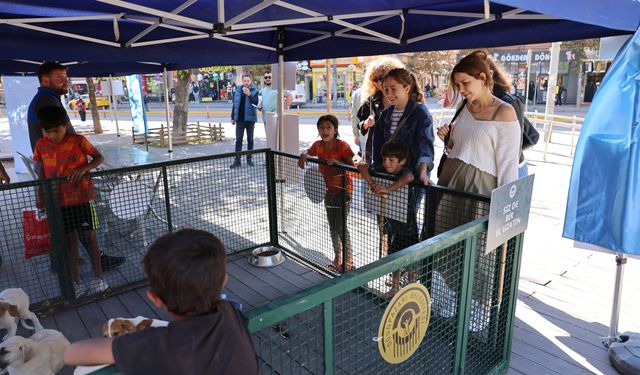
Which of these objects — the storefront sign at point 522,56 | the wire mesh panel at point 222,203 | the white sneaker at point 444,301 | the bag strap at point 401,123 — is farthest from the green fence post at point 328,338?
the storefront sign at point 522,56

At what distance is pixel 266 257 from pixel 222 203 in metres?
1.62

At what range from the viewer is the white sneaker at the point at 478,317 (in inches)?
102

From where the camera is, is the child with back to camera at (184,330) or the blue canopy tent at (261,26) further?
the blue canopy tent at (261,26)

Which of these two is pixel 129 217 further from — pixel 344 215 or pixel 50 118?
pixel 344 215

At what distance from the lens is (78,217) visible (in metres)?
3.70

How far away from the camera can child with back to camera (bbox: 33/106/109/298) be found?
11.6ft

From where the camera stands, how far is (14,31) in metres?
3.87

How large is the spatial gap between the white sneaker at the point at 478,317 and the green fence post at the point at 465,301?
24cm

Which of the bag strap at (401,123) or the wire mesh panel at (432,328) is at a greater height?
the bag strap at (401,123)

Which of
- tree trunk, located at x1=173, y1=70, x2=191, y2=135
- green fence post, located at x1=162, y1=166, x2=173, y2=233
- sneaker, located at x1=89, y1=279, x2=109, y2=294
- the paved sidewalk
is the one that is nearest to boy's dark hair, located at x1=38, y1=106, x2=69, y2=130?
green fence post, located at x1=162, y1=166, x2=173, y2=233

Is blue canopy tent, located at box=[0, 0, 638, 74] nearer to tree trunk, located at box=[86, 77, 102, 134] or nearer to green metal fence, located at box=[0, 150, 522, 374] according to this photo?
green metal fence, located at box=[0, 150, 522, 374]

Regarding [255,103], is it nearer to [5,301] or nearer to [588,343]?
[5,301]

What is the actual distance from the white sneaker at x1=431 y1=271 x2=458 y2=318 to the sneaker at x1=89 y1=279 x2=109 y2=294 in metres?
2.99

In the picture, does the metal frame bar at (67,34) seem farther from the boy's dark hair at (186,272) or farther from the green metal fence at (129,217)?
the boy's dark hair at (186,272)
